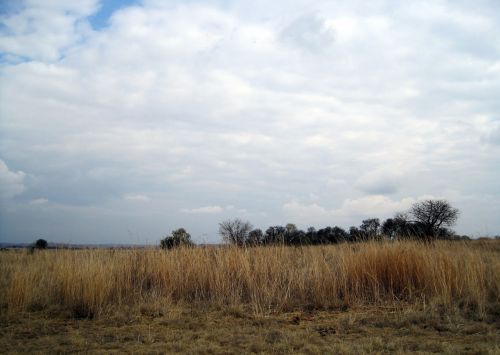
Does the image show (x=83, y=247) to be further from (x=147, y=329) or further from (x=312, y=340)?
(x=312, y=340)

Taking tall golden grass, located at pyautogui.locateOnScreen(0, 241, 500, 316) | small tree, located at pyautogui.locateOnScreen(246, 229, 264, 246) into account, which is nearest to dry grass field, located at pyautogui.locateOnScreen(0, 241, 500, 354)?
tall golden grass, located at pyautogui.locateOnScreen(0, 241, 500, 316)

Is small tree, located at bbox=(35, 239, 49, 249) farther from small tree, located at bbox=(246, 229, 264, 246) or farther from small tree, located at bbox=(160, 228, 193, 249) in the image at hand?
small tree, located at bbox=(246, 229, 264, 246)

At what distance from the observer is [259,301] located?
299 inches

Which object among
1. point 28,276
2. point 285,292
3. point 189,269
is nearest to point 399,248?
point 285,292

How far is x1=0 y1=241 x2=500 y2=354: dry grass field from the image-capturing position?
205 inches

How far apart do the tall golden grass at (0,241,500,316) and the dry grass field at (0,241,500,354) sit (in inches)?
1.1

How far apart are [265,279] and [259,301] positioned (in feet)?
2.82

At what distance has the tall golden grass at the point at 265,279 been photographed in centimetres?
753

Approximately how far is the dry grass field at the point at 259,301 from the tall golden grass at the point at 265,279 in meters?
0.03

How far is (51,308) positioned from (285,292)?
457cm

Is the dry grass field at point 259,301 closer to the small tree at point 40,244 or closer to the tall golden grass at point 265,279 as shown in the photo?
the tall golden grass at point 265,279

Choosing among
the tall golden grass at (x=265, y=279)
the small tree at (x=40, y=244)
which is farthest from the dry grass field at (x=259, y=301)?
the small tree at (x=40, y=244)

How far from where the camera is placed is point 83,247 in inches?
427

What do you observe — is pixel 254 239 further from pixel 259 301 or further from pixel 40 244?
pixel 40 244
